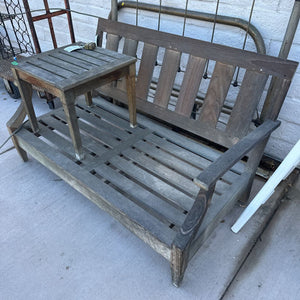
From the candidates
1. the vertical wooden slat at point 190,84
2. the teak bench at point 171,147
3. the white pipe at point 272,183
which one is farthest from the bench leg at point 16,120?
the white pipe at point 272,183

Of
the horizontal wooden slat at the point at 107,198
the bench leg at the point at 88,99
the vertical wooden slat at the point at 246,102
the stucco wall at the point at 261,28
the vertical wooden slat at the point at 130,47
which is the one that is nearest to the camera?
the horizontal wooden slat at the point at 107,198

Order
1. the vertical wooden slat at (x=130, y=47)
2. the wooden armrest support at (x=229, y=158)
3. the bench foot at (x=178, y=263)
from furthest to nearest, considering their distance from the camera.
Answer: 1. the vertical wooden slat at (x=130, y=47)
2. the bench foot at (x=178, y=263)
3. the wooden armrest support at (x=229, y=158)

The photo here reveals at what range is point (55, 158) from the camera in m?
1.67

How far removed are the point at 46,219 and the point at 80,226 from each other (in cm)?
22

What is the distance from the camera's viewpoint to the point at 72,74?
1468mm

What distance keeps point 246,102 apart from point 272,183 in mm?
470

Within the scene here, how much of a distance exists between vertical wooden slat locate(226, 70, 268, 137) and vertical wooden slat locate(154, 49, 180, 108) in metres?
Answer: 0.47

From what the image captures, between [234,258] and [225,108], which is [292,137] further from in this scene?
[234,258]

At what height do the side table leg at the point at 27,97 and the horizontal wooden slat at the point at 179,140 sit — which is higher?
the side table leg at the point at 27,97

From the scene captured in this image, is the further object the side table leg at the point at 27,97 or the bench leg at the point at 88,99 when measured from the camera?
the bench leg at the point at 88,99

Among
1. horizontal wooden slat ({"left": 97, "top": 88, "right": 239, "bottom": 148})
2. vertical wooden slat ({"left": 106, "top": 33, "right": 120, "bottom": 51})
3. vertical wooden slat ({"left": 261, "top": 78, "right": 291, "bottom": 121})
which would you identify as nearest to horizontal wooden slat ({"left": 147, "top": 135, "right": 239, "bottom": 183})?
horizontal wooden slat ({"left": 97, "top": 88, "right": 239, "bottom": 148})

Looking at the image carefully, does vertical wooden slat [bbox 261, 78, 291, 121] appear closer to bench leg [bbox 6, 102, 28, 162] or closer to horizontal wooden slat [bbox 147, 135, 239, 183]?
horizontal wooden slat [bbox 147, 135, 239, 183]

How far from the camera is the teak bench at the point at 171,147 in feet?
4.13

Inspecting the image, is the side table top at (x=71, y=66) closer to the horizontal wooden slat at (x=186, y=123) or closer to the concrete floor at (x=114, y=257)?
the horizontal wooden slat at (x=186, y=123)
